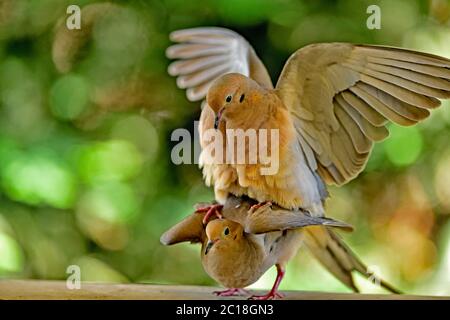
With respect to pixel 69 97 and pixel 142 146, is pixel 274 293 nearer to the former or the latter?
Result: pixel 142 146

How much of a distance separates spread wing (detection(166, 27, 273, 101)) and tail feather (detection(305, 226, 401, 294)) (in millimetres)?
337

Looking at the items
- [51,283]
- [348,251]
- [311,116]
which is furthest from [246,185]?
[51,283]

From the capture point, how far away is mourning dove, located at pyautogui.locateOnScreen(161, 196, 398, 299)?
104 cm

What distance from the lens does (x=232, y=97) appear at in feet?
3.40

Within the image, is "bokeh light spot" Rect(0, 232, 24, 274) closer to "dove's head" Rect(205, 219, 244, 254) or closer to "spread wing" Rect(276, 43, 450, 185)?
"dove's head" Rect(205, 219, 244, 254)

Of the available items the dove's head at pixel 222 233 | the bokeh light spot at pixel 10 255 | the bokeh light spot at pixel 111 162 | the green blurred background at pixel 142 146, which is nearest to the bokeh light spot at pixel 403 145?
the green blurred background at pixel 142 146

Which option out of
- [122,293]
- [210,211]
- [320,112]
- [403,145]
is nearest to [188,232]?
A: [210,211]

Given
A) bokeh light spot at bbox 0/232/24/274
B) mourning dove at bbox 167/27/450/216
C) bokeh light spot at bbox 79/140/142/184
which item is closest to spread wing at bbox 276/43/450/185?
mourning dove at bbox 167/27/450/216

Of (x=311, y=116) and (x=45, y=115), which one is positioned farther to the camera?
(x=45, y=115)

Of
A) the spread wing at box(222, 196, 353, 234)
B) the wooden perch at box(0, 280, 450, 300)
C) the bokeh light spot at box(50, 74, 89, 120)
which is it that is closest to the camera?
the spread wing at box(222, 196, 353, 234)

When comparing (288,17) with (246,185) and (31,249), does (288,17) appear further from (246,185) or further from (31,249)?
(31,249)

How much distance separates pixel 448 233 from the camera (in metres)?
1.26

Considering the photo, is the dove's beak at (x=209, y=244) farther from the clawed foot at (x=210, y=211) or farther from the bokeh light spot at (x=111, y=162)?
the bokeh light spot at (x=111, y=162)
